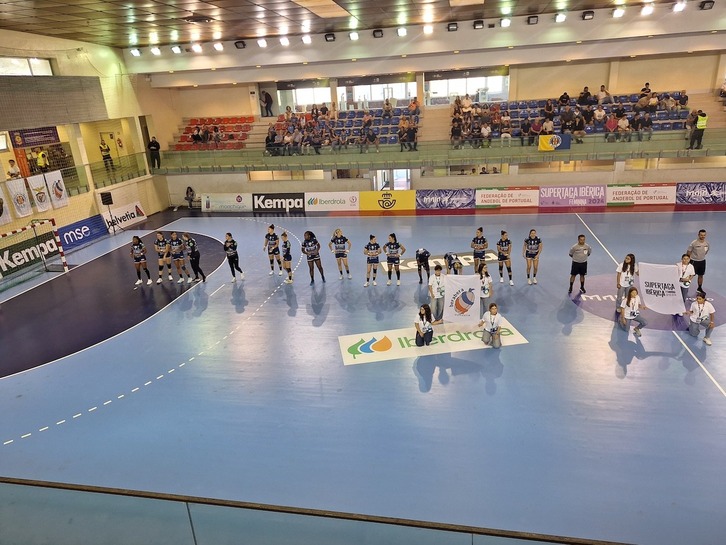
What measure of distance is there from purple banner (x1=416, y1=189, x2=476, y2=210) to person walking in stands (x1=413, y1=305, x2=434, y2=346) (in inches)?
529

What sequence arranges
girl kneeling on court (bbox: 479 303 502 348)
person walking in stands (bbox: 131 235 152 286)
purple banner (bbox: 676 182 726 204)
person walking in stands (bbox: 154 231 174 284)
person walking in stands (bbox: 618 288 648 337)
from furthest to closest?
purple banner (bbox: 676 182 726 204), person walking in stands (bbox: 154 231 174 284), person walking in stands (bbox: 131 235 152 286), person walking in stands (bbox: 618 288 648 337), girl kneeling on court (bbox: 479 303 502 348)

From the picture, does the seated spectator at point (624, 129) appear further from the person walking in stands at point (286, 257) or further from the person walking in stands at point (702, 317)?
the person walking in stands at point (286, 257)

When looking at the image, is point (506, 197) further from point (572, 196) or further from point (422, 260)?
point (422, 260)

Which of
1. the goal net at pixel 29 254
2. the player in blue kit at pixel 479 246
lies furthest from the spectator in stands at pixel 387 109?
the goal net at pixel 29 254

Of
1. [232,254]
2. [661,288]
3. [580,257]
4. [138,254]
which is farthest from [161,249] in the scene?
[661,288]

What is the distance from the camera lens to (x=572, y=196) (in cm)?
2242

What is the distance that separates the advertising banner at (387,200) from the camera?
23750mm

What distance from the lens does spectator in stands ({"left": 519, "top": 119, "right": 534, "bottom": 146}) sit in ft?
76.7

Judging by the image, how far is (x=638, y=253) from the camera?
52.6 feet

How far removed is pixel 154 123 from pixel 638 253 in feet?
81.8

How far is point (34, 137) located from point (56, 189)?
130 inches

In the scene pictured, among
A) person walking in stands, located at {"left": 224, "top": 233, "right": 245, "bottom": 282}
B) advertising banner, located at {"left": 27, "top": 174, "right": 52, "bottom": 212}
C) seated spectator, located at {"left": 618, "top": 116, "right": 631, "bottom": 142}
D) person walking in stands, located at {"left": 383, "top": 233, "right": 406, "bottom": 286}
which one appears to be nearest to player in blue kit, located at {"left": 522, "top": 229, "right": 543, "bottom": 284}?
person walking in stands, located at {"left": 383, "top": 233, "right": 406, "bottom": 286}

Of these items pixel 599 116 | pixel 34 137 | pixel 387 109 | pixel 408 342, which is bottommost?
pixel 408 342

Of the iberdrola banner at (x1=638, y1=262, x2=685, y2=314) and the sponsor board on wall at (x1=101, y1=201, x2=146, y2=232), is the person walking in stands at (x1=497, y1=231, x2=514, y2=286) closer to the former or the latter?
the iberdrola banner at (x1=638, y1=262, x2=685, y2=314)
